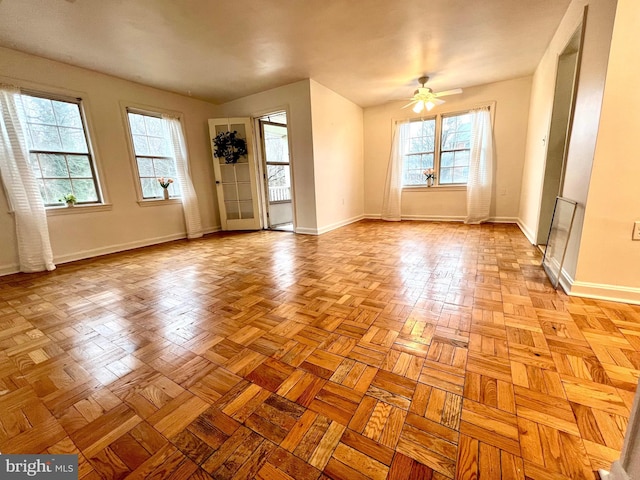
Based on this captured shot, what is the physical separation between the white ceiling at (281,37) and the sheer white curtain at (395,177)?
52.7 inches

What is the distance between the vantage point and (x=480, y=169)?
4.60m

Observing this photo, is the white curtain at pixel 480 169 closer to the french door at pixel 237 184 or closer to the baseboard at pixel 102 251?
the french door at pixel 237 184

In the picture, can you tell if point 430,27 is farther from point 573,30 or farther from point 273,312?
point 273,312

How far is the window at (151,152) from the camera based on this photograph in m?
3.93

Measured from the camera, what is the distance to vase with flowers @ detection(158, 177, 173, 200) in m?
4.14

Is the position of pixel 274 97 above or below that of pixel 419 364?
above

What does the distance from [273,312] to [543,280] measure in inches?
86.8

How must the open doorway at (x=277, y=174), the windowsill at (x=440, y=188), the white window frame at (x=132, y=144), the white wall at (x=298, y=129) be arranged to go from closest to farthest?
1. the white window frame at (x=132, y=144)
2. the white wall at (x=298, y=129)
3. the windowsill at (x=440, y=188)
4. the open doorway at (x=277, y=174)

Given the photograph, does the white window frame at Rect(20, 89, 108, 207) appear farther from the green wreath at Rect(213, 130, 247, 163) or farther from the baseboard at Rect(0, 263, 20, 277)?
the green wreath at Rect(213, 130, 247, 163)

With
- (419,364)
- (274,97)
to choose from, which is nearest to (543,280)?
(419,364)

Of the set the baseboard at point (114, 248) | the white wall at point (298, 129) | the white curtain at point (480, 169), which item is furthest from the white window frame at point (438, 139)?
the baseboard at point (114, 248)

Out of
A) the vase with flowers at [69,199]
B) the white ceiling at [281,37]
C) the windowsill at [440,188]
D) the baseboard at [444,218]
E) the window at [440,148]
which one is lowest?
the baseboard at [444,218]

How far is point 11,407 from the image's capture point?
107 cm

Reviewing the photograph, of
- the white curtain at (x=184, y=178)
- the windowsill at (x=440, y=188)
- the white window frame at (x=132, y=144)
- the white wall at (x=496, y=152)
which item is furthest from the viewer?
the windowsill at (x=440, y=188)
